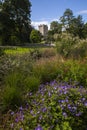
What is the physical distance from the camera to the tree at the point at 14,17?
44.6m

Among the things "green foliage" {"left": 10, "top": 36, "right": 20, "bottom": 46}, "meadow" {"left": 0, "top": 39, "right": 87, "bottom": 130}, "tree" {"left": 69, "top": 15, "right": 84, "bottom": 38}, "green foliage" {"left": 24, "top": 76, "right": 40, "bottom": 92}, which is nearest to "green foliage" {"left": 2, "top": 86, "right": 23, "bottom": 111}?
"meadow" {"left": 0, "top": 39, "right": 87, "bottom": 130}

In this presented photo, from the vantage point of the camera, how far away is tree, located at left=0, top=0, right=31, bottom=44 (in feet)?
146

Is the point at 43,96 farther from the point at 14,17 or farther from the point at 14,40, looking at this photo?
the point at 14,17

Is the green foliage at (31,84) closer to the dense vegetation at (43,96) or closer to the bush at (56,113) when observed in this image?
the dense vegetation at (43,96)

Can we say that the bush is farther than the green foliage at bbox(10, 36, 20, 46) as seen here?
No

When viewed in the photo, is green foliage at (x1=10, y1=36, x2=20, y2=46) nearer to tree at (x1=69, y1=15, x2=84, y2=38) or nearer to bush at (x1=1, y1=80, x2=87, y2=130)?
tree at (x1=69, y1=15, x2=84, y2=38)

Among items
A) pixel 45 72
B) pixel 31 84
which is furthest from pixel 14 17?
pixel 31 84

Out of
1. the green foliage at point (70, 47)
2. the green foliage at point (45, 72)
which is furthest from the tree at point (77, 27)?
the green foliage at point (45, 72)

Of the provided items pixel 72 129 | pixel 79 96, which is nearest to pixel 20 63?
pixel 79 96

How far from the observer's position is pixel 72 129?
3.59 m

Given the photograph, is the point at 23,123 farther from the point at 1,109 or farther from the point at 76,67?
the point at 76,67

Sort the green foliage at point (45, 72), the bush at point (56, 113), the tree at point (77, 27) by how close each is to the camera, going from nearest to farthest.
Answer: the bush at point (56, 113)
the green foliage at point (45, 72)
the tree at point (77, 27)

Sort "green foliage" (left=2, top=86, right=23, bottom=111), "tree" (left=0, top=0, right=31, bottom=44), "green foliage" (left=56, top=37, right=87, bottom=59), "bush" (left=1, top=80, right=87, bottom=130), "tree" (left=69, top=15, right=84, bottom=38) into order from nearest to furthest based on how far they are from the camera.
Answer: "bush" (left=1, top=80, right=87, bottom=130), "green foliage" (left=2, top=86, right=23, bottom=111), "green foliage" (left=56, top=37, right=87, bottom=59), "tree" (left=0, top=0, right=31, bottom=44), "tree" (left=69, top=15, right=84, bottom=38)

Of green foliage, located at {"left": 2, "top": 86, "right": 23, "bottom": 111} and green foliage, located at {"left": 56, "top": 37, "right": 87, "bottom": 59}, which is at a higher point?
green foliage, located at {"left": 56, "top": 37, "right": 87, "bottom": 59}
